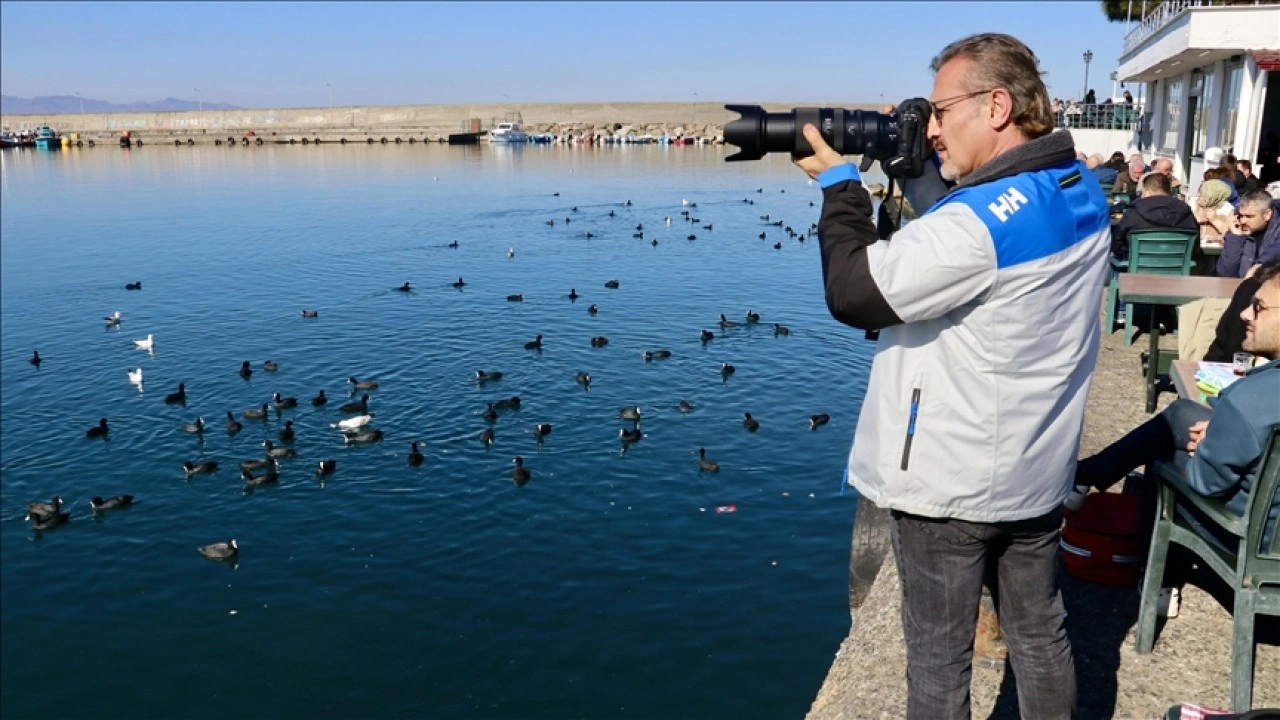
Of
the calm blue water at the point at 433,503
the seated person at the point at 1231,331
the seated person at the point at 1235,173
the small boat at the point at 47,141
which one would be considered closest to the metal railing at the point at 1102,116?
the calm blue water at the point at 433,503

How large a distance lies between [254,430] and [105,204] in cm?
4235

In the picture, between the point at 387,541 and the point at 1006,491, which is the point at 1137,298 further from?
the point at 387,541

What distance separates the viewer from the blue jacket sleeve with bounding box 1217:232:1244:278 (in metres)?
9.32

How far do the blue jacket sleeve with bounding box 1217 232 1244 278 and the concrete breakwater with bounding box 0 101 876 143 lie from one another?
108604mm

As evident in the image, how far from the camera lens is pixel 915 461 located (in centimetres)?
287

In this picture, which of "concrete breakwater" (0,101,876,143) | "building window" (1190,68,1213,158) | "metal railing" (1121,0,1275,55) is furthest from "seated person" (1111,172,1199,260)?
"concrete breakwater" (0,101,876,143)

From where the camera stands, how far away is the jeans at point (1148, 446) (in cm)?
465

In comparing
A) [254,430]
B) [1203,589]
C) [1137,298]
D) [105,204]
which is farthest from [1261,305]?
[105,204]

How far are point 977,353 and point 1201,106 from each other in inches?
1051

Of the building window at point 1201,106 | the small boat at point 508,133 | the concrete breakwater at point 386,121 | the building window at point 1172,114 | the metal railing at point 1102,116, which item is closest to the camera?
the building window at point 1201,106

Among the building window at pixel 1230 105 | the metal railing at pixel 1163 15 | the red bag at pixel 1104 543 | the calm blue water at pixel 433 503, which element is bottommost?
the calm blue water at pixel 433 503

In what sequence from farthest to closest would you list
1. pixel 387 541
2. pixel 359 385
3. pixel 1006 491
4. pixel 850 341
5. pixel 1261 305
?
pixel 850 341, pixel 359 385, pixel 387 541, pixel 1261 305, pixel 1006 491

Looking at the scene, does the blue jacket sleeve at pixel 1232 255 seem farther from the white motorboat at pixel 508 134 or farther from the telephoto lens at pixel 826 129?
the white motorboat at pixel 508 134

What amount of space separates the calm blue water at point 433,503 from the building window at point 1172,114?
11477mm
